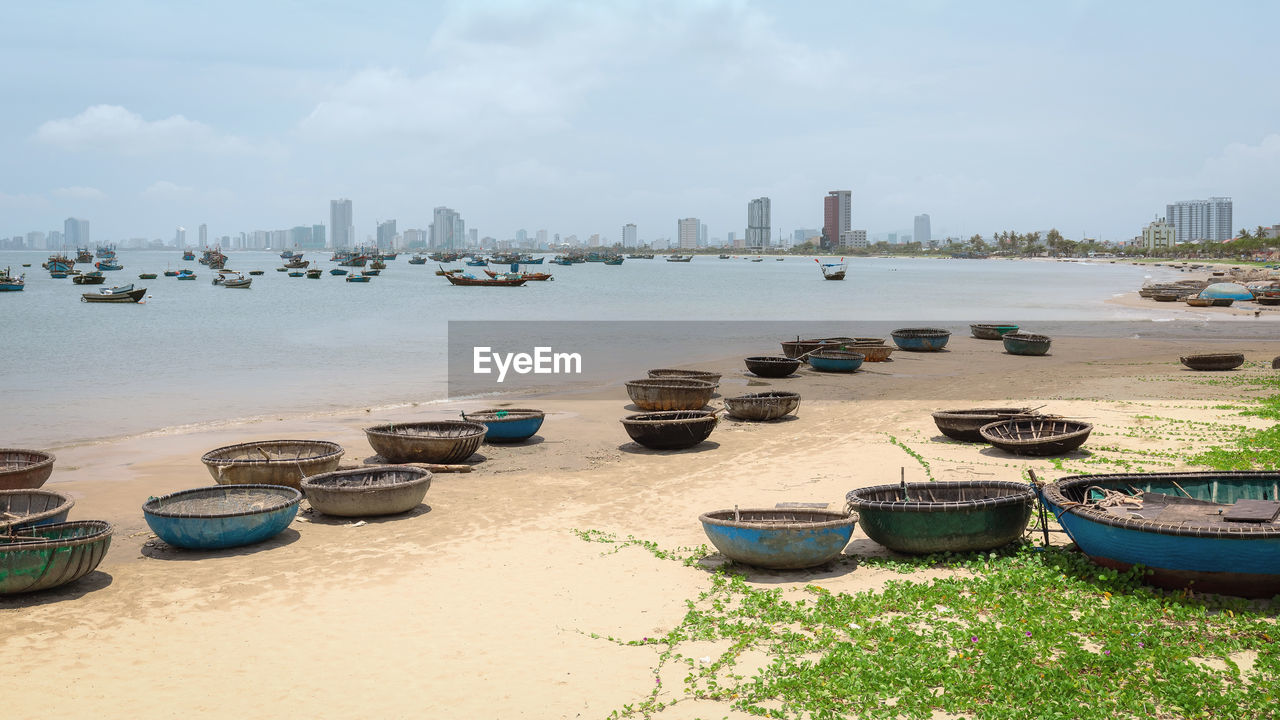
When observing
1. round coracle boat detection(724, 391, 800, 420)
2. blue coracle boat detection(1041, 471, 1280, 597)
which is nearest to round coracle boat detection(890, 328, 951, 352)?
round coracle boat detection(724, 391, 800, 420)

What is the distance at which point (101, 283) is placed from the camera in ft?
340

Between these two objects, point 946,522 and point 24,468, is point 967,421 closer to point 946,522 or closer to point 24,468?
point 946,522

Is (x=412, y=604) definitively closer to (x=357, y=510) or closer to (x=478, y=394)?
(x=357, y=510)

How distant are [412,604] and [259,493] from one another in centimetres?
434

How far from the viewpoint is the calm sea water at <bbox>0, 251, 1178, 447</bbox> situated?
84.3 feet

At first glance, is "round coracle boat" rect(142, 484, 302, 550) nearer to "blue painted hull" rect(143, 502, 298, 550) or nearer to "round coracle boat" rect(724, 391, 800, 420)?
"blue painted hull" rect(143, 502, 298, 550)

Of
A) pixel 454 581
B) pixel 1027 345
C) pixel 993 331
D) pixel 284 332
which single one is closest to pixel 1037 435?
pixel 454 581

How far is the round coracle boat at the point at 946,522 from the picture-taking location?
31.7 feet

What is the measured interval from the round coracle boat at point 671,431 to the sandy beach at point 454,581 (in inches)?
9.9

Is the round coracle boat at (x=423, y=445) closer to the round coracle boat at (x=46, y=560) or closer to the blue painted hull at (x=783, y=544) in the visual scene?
the round coracle boat at (x=46, y=560)

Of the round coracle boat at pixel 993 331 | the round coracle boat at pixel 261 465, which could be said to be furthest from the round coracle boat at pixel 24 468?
the round coracle boat at pixel 993 331

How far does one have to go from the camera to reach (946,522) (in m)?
9.70

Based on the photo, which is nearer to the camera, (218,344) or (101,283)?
(218,344)

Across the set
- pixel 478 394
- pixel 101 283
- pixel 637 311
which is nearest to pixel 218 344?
pixel 478 394
